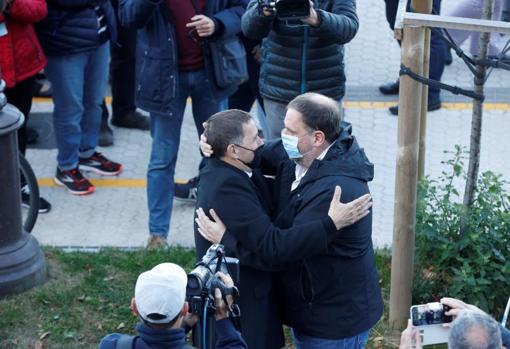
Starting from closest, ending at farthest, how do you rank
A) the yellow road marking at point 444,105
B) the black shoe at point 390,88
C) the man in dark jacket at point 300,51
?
the man in dark jacket at point 300,51, the yellow road marking at point 444,105, the black shoe at point 390,88

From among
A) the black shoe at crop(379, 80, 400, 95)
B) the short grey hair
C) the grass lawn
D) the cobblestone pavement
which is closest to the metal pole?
the grass lawn

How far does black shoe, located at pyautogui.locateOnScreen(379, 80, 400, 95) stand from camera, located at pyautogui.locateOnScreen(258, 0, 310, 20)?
141 inches

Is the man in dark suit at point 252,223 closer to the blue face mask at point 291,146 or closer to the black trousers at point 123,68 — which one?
the blue face mask at point 291,146

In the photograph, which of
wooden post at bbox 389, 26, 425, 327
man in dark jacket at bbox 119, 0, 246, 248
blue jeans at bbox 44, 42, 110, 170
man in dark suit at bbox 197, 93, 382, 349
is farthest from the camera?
blue jeans at bbox 44, 42, 110, 170

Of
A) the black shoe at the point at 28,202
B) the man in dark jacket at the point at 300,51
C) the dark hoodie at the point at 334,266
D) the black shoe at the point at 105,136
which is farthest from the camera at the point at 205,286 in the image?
the black shoe at the point at 105,136

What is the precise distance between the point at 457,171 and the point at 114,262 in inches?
86.4

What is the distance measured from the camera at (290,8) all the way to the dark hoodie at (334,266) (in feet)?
4.14

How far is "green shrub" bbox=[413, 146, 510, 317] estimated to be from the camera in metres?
5.91

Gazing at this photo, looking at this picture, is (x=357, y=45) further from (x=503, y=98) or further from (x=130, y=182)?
(x=130, y=182)

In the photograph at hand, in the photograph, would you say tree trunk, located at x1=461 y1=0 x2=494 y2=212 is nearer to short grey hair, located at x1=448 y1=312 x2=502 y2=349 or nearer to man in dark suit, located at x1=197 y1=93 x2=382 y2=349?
man in dark suit, located at x1=197 y1=93 x2=382 y2=349

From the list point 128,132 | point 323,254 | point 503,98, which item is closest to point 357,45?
point 503,98

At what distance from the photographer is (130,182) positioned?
326 inches

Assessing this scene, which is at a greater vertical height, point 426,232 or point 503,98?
point 426,232

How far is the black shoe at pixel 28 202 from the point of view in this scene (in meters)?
7.65
